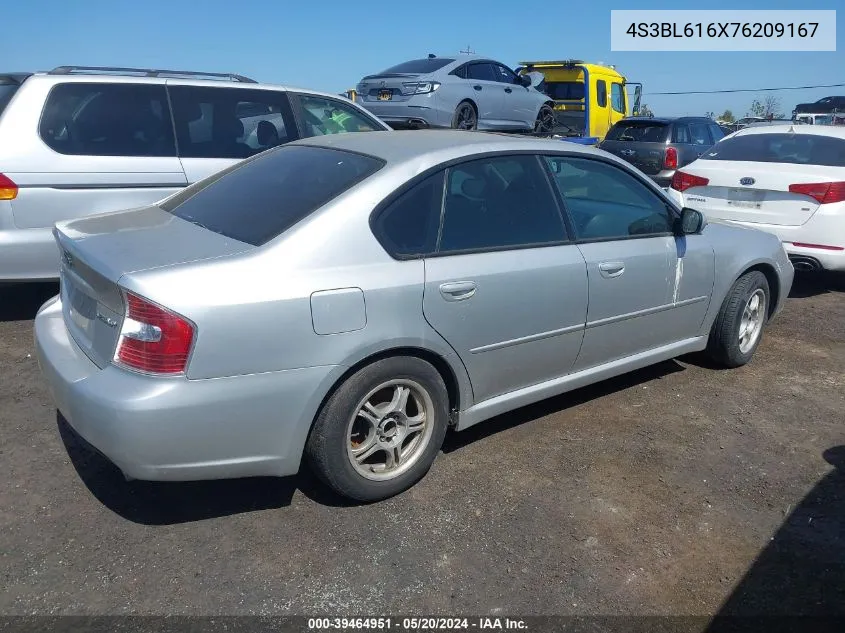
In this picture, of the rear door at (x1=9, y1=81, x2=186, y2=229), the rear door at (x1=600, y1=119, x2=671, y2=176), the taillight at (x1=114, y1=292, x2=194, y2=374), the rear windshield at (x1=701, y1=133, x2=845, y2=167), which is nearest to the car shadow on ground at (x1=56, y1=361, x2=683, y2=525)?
the taillight at (x1=114, y1=292, x2=194, y2=374)

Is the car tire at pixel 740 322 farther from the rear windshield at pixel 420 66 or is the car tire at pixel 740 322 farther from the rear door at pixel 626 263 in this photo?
the rear windshield at pixel 420 66

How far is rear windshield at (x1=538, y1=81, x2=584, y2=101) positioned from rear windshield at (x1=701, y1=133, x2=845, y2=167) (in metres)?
8.61

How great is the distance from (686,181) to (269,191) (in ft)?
16.8

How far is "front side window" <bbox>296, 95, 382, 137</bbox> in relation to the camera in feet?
21.2

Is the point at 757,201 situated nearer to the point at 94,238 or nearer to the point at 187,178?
the point at 187,178

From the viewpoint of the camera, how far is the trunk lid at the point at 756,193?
6383mm

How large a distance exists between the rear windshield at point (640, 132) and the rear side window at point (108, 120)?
941 cm

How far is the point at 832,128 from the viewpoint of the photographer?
7.21m

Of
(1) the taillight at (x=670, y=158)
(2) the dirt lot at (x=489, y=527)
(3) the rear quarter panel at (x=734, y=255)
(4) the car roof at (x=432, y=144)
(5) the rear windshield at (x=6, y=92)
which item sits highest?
(5) the rear windshield at (x=6, y=92)

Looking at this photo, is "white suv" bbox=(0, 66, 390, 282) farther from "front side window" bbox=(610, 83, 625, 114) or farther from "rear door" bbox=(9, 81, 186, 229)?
"front side window" bbox=(610, 83, 625, 114)

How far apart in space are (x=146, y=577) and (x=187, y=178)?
3655 mm

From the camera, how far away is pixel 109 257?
113 inches

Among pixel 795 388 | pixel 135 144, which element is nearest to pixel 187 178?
pixel 135 144

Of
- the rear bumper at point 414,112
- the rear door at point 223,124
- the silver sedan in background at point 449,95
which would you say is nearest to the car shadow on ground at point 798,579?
the rear door at point 223,124
